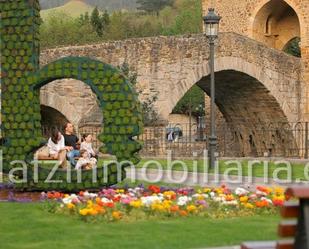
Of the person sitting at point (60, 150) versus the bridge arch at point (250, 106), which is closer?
the person sitting at point (60, 150)

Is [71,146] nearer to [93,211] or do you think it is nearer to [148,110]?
[93,211]

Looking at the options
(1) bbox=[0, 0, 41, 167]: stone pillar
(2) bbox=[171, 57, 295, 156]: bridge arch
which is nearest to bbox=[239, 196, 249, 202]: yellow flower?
(1) bbox=[0, 0, 41, 167]: stone pillar

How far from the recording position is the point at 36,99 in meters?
11.2

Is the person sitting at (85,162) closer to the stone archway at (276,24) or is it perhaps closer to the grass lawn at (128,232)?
the grass lawn at (128,232)

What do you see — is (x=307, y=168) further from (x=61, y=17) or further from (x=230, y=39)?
(x=61, y=17)

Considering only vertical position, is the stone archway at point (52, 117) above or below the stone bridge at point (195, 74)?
below

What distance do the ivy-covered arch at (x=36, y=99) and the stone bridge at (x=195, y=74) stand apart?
11013 mm

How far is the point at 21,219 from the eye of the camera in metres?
8.70

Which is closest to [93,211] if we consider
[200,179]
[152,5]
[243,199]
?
[243,199]

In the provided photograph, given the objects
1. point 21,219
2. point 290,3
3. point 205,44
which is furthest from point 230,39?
point 21,219

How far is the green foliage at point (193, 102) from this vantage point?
5584 centimetres

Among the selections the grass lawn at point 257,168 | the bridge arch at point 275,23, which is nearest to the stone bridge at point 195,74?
the bridge arch at point 275,23

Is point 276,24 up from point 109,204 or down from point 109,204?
up

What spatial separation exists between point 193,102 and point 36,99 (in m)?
45.2
